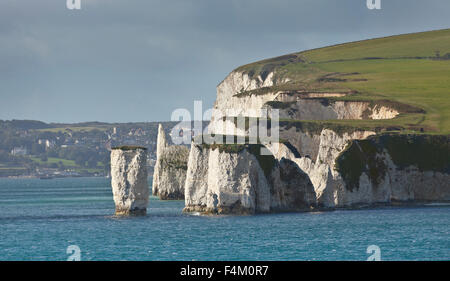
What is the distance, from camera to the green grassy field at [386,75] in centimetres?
12388

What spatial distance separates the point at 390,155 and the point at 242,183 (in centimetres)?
2801

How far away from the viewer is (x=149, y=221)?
233ft

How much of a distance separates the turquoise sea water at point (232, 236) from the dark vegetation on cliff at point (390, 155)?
22.3 feet

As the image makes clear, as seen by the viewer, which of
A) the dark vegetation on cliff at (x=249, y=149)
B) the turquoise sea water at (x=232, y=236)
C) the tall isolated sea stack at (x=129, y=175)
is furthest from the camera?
the dark vegetation on cliff at (x=249, y=149)

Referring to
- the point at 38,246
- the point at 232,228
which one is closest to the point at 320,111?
the point at 232,228

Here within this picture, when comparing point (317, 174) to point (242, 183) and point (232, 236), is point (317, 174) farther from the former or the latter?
point (232, 236)

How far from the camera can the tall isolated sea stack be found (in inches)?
2830

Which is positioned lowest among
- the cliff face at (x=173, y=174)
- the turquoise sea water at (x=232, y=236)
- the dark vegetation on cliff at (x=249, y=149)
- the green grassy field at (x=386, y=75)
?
the turquoise sea water at (x=232, y=236)

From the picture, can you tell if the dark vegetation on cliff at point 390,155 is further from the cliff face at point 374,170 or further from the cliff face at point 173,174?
the cliff face at point 173,174

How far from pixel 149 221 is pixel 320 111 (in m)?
69.7

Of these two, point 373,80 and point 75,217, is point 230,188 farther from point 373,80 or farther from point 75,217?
point 373,80

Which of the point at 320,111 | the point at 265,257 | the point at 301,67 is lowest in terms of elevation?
the point at 265,257

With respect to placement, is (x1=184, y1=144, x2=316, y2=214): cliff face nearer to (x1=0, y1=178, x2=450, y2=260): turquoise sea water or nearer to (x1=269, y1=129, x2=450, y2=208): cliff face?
(x1=0, y1=178, x2=450, y2=260): turquoise sea water

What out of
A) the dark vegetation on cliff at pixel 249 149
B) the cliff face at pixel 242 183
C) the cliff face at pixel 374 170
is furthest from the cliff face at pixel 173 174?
the cliff face at pixel 242 183
